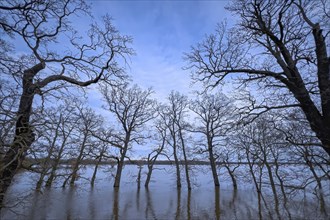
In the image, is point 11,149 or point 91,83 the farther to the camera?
point 91,83

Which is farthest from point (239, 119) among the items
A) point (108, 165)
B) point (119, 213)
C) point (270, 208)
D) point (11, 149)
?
point (108, 165)

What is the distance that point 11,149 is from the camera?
15.4 feet

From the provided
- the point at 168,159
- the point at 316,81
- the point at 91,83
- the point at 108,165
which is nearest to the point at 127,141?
the point at 108,165

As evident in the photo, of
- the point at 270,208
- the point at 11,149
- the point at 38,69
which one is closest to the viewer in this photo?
the point at 11,149

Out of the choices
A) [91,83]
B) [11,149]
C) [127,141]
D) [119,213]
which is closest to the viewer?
[11,149]

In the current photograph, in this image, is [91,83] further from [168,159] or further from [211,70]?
[168,159]

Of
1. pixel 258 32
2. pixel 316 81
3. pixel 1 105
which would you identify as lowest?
pixel 1 105

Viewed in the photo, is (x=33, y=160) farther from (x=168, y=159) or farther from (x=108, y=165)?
(x=168, y=159)

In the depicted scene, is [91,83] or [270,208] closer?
[91,83]

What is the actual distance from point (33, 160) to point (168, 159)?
23.8m

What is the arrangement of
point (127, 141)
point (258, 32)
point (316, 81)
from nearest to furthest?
1. point (316, 81)
2. point (258, 32)
3. point (127, 141)

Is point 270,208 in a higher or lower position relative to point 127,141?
lower

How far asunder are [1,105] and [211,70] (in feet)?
18.2

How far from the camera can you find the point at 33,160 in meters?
6.71
